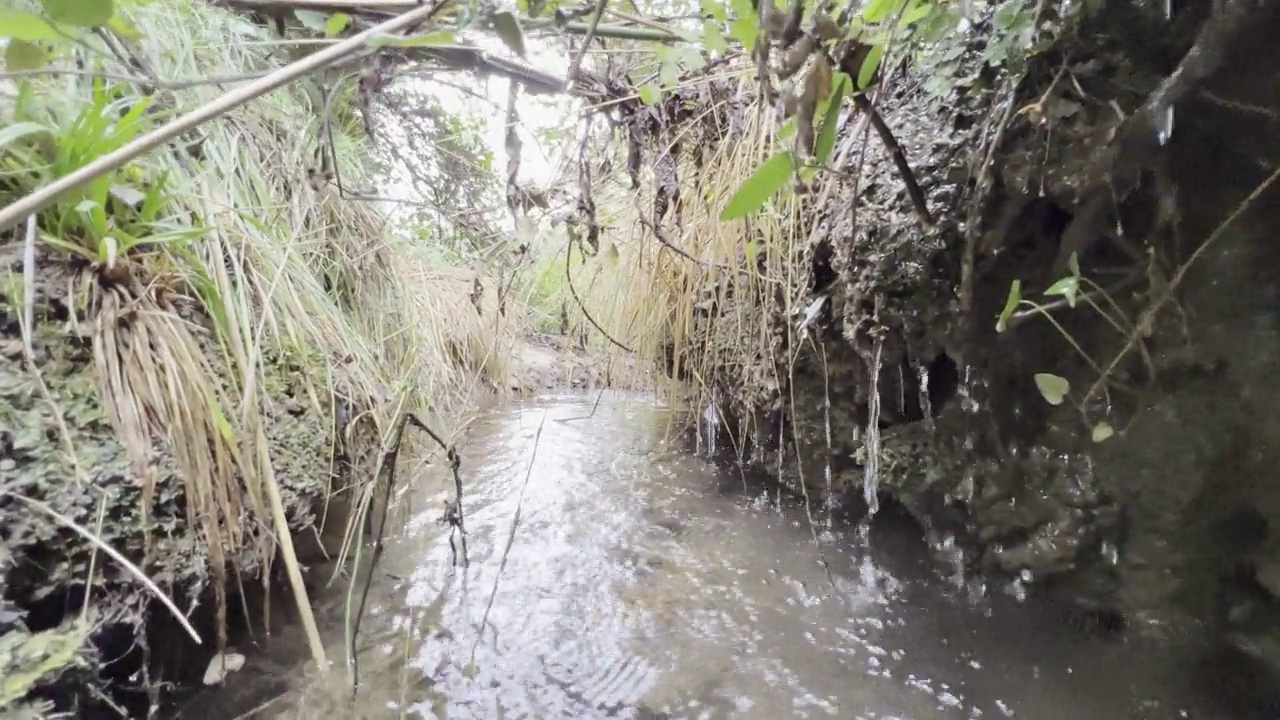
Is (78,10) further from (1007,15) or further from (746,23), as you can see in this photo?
(1007,15)

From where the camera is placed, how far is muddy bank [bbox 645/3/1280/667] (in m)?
0.88

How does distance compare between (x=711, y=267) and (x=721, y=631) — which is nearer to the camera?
(x=721, y=631)

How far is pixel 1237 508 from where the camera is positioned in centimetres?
95

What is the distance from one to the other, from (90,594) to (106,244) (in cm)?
58

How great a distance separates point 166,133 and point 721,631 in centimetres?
125

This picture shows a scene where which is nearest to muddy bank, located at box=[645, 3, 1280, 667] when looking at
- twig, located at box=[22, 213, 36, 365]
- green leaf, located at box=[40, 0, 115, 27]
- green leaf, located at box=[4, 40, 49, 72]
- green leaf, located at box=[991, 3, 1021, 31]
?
green leaf, located at box=[991, 3, 1021, 31]

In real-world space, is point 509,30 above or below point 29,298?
above

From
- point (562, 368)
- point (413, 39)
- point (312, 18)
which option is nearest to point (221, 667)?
point (413, 39)

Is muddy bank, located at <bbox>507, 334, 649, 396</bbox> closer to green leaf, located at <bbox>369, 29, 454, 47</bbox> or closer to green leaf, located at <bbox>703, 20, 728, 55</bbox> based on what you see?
green leaf, located at <bbox>703, 20, 728, 55</bbox>

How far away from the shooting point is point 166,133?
53 cm

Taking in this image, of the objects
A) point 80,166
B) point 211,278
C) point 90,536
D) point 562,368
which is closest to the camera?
point 90,536

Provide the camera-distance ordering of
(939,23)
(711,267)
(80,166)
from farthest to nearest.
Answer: (711,267), (80,166), (939,23)

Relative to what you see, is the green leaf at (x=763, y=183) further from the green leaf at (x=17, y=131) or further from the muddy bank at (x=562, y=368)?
the muddy bank at (x=562, y=368)

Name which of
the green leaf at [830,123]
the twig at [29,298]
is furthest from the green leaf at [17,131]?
the green leaf at [830,123]
